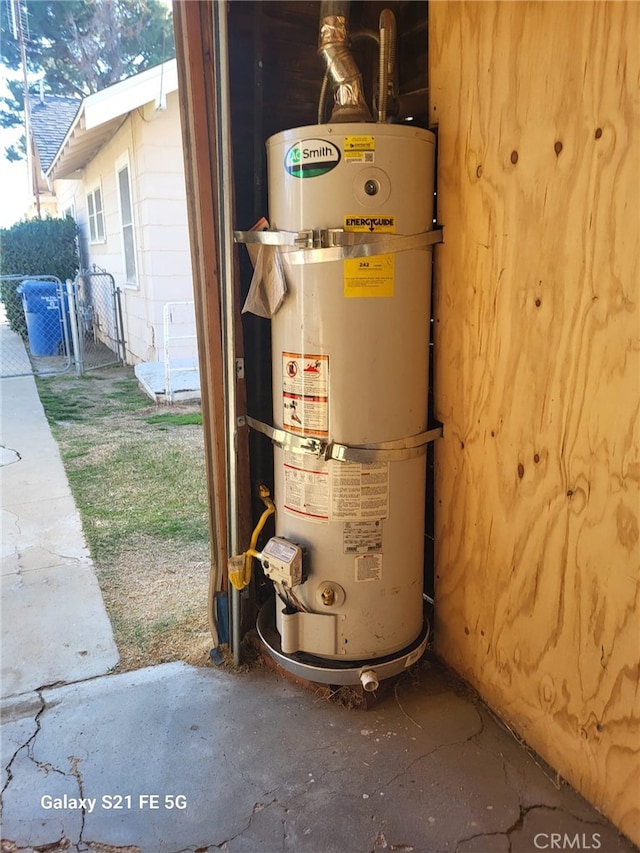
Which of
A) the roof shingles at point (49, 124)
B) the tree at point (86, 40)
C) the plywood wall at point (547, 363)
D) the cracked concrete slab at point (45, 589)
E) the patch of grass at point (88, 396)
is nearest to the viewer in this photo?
the plywood wall at point (547, 363)

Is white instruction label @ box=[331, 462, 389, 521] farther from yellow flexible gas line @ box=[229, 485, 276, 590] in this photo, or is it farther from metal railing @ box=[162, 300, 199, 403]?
metal railing @ box=[162, 300, 199, 403]

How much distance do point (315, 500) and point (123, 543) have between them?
1.67 m

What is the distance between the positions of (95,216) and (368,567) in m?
9.83

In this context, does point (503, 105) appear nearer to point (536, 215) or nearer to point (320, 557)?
point (536, 215)

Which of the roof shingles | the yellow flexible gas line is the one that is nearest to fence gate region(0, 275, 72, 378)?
the roof shingles

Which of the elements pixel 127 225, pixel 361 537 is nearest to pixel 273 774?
pixel 361 537

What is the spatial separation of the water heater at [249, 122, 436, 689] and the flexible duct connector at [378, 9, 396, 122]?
20cm

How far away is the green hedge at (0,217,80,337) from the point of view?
1080cm

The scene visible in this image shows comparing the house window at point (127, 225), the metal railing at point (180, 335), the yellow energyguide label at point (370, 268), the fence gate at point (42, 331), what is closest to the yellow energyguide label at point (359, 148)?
the yellow energyguide label at point (370, 268)

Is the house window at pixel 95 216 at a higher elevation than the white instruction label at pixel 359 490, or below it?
higher

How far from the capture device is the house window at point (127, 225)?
24.1 feet

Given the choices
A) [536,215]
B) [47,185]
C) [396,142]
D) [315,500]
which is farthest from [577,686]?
[47,185]

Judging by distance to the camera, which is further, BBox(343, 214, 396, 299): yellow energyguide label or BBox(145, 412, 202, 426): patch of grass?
BBox(145, 412, 202, 426): patch of grass

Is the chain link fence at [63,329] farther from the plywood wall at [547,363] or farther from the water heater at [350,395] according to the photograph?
the plywood wall at [547,363]
